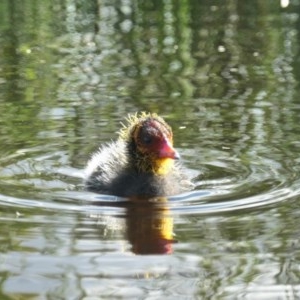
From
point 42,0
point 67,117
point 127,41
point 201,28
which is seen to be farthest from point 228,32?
point 67,117

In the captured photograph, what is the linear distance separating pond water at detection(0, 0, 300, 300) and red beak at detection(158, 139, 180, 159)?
10.8 inches

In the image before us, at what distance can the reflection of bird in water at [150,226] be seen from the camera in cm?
533

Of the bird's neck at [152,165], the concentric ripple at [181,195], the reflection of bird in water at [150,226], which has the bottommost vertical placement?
the reflection of bird in water at [150,226]

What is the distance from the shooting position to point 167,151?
6621 millimetres

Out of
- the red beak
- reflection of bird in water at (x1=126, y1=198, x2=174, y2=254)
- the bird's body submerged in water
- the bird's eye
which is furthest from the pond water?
the bird's eye

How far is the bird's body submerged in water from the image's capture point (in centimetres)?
652

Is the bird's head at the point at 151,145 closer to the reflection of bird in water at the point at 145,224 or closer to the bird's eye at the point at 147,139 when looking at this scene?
the bird's eye at the point at 147,139

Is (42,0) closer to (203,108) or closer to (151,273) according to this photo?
(203,108)

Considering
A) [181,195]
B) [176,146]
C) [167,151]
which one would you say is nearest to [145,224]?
[181,195]

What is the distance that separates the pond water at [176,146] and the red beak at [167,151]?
10.8 inches

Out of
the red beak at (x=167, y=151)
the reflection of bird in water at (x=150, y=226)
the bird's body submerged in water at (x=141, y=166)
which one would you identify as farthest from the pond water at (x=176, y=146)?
the red beak at (x=167, y=151)

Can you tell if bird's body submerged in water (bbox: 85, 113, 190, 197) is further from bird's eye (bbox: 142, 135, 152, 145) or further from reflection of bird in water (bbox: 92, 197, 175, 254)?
reflection of bird in water (bbox: 92, 197, 175, 254)

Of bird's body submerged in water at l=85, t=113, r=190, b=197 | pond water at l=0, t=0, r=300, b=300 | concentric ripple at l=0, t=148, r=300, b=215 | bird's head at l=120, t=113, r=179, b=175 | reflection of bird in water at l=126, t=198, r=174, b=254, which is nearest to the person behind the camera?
pond water at l=0, t=0, r=300, b=300

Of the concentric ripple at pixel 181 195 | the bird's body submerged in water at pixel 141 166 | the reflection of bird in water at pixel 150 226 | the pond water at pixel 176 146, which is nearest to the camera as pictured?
the pond water at pixel 176 146
